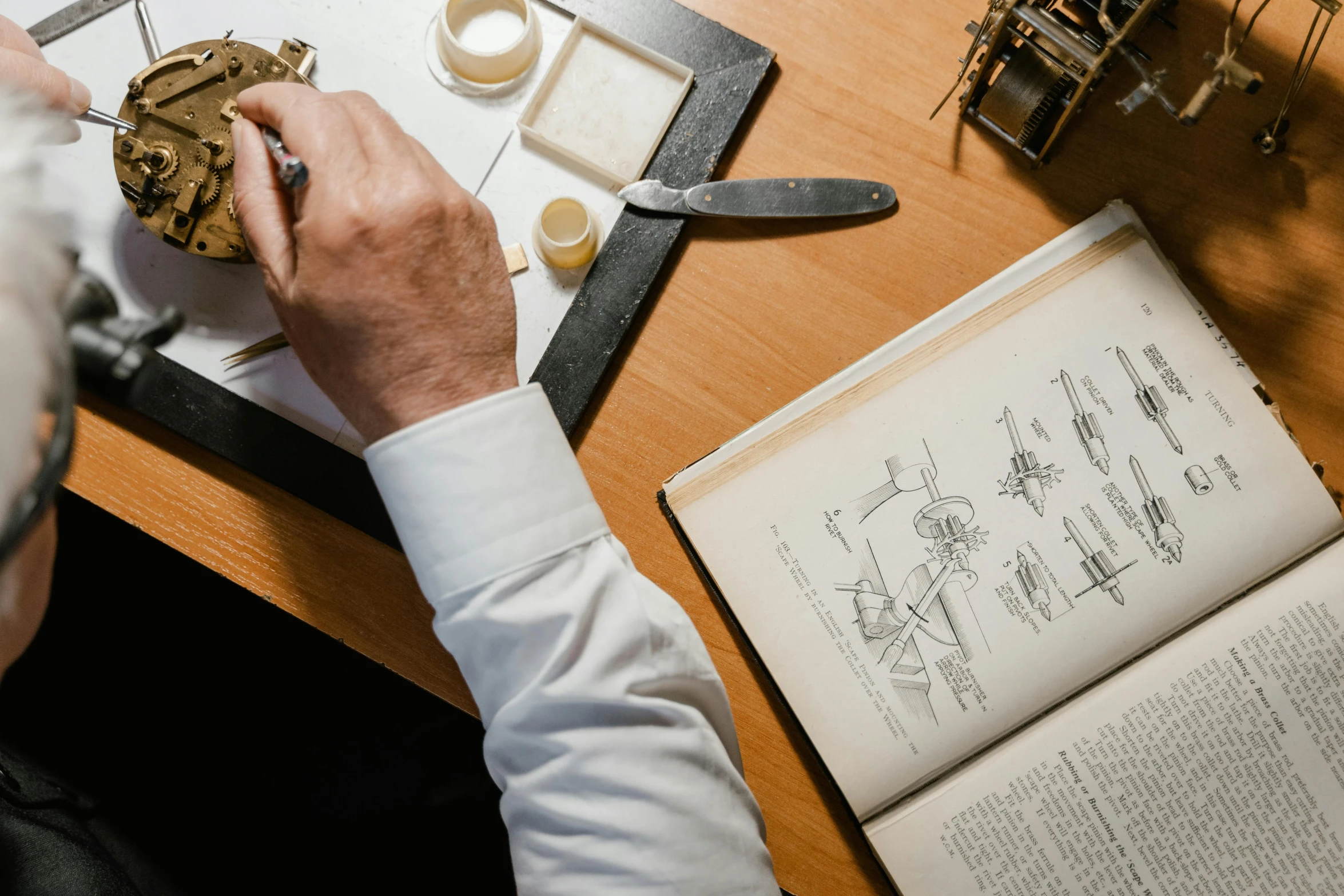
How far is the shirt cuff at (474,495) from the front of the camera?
622mm

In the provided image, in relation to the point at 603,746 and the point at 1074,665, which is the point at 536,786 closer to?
the point at 603,746

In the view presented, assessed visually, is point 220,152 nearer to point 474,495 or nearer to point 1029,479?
point 474,495

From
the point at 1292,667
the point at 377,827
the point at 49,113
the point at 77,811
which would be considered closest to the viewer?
the point at 49,113

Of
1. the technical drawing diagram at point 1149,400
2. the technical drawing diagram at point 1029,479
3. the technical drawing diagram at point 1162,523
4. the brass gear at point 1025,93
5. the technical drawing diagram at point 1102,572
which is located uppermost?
the brass gear at point 1025,93

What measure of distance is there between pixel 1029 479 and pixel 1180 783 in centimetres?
30

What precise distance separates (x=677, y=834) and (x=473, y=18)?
78 cm

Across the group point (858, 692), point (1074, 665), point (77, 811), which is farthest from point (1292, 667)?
point (77, 811)

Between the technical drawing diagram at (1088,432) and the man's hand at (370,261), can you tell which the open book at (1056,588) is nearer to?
the technical drawing diagram at (1088,432)

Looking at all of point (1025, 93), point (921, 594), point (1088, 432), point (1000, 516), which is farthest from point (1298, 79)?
point (921, 594)

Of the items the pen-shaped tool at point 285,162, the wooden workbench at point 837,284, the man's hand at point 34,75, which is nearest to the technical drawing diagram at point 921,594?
the wooden workbench at point 837,284

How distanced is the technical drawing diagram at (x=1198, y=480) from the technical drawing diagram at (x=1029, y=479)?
0.11m

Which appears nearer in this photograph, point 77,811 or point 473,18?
point 473,18

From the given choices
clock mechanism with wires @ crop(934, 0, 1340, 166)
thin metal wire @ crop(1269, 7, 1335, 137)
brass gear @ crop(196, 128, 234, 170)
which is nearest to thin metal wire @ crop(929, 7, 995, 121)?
clock mechanism with wires @ crop(934, 0, 1340, 166)

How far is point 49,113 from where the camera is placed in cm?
60
